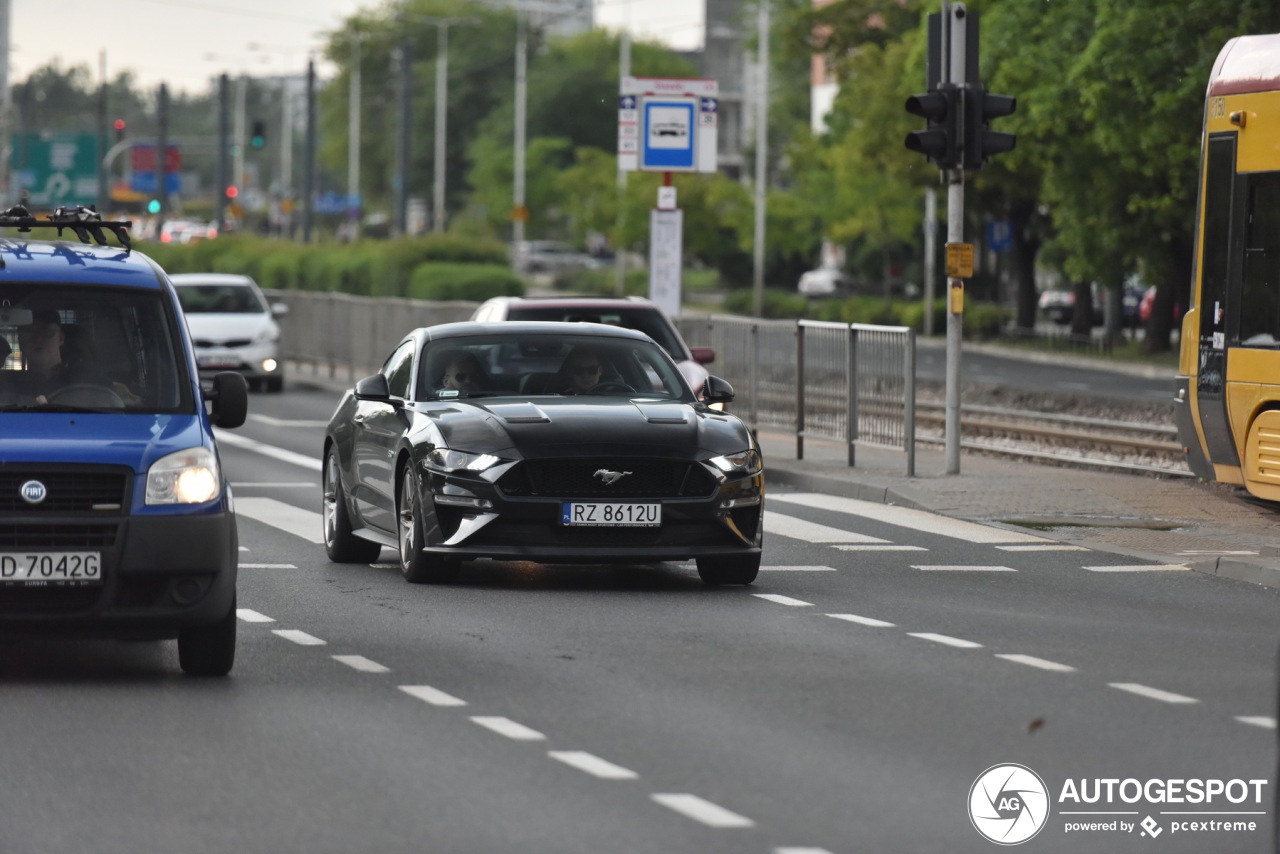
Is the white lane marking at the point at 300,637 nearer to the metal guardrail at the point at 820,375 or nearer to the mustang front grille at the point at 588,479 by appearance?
the mustang front grille at the point at 588,479

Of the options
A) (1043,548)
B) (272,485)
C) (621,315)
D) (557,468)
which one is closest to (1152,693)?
(557,468)

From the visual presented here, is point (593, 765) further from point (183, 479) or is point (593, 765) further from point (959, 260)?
point (959, 260)

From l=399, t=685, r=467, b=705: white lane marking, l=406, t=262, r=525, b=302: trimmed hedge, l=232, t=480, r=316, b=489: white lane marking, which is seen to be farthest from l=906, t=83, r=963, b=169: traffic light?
l=406, t=262, r=525, b=302: trimmed hedge

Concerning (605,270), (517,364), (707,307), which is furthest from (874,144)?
(517,364)

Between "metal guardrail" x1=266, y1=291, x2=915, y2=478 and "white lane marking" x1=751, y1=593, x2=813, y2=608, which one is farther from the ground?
"metal guardrail" x1=266, y1=291, x2=915, y2=478

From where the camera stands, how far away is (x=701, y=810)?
23.3ft

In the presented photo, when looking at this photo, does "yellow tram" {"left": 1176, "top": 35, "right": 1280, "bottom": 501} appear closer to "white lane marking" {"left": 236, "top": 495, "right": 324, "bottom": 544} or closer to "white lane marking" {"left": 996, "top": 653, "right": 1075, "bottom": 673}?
"white lane marking" {"left": 236, "top": 495, "right": 324, "bottom": 544}

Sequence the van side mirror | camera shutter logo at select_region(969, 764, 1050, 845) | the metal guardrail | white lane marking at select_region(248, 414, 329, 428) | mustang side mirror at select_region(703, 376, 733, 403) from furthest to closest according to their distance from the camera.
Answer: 1. white lane marking at select_region(248, 414, 329, 428)
2. the metal guardrail
3. mustang side mirror at select_region(703, 376, 733, 403)
4. the van side mirror
5. camera shutter logo at select_region(969, 764, 1050, 845)

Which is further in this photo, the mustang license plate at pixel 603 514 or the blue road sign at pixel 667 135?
the blue road sign at pixel 667 135

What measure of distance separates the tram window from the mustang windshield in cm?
559

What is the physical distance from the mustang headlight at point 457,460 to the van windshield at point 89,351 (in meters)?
2.47

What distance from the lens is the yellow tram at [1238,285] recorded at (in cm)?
1748

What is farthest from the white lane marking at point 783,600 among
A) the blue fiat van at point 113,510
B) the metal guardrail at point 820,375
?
the metal guardrail at point 820,375

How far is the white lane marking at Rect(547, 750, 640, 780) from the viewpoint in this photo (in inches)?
301
